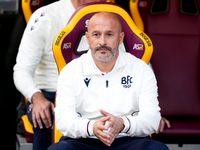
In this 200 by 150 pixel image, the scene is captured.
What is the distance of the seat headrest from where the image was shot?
1867 mm

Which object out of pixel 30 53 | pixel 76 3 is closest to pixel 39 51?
pixel 30 53

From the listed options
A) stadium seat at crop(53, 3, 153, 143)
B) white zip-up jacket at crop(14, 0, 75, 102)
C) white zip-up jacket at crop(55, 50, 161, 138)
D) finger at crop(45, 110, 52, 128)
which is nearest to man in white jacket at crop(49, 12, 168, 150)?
white zip-up jacket at crop(55, 50, 161, 138)

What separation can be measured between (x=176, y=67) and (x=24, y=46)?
1.03 m

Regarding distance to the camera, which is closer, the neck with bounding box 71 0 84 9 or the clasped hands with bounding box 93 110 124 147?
the clasped hands with bounding box 93 110 124 147

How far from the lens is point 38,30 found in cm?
214

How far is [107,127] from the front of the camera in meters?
1.52

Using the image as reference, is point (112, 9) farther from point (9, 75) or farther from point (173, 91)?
point (9, 75)

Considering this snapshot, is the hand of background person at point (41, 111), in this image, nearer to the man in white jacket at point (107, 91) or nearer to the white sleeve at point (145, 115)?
the man in white jacket at point (107, 91)

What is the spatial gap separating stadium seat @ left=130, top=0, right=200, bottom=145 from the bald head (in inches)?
33.1

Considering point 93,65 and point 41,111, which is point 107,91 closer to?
point 93,65

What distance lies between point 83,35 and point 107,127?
583 mm

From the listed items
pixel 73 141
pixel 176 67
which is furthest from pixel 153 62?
pixel 73 141

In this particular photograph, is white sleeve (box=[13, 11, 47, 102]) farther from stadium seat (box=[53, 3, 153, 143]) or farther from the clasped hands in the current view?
the clasped hands

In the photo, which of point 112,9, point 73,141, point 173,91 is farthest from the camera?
point 173,91
